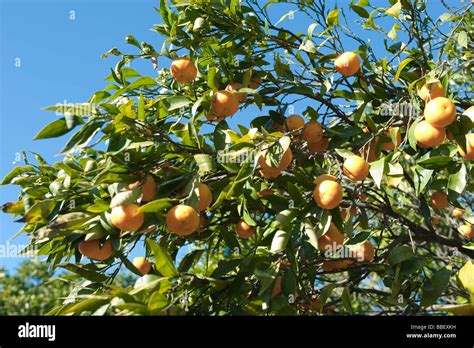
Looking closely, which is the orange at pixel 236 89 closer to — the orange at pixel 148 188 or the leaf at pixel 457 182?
the orange at pixel 148 188

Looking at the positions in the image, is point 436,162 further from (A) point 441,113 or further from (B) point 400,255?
(B) point 400,255

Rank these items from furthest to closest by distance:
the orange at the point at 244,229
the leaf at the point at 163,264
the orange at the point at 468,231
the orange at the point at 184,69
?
the orange at the point at 468,231
the orange at the point at 244,229
the orange at the point at 184,69
the leaf at the point at 163,264

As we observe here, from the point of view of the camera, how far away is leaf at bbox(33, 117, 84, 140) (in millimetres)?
1547

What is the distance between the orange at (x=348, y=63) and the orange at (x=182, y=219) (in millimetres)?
851

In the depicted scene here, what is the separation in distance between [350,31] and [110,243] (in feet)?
4.34

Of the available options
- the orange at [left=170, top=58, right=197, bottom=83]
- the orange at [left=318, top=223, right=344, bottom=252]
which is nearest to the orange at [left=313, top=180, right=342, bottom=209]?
the orange at [left=318, top=223, right=344, bottom=252]

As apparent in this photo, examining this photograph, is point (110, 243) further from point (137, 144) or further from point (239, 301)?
point (239, 301)

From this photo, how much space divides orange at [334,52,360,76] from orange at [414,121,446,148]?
0.39m

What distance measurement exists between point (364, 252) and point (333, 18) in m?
0.89

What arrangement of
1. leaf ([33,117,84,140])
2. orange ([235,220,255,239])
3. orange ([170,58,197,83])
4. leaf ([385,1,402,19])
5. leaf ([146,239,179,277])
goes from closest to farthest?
leaf ([146,239,179,277]) → leaf ([33,117,84,140]) → orange ([170,58,197,83]) → orange ([235,220,255,239]) → leaf ([385,1,402,19])

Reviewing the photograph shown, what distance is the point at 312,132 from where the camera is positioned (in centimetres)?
191

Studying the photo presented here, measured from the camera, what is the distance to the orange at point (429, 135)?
165cm

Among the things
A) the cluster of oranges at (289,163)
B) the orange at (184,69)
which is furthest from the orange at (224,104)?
the orange at (184,69)

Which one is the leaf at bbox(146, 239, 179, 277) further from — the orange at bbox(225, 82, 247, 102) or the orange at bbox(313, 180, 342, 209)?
the orange at bbox(225, 82, 247, 102)
